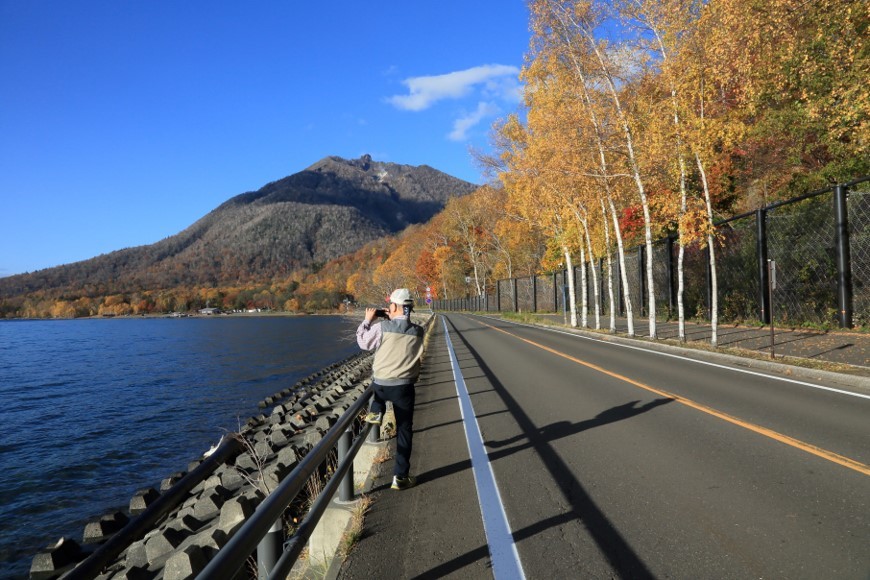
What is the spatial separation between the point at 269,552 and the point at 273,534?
10 cm

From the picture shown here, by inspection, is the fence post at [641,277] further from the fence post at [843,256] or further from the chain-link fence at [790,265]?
the fence post at [843,256]

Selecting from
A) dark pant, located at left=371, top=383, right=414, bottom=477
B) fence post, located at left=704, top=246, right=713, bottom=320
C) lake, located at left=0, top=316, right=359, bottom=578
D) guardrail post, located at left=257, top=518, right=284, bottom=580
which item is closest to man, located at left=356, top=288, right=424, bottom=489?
dark pant, located at left=371, top=383, right=414, bottom=477

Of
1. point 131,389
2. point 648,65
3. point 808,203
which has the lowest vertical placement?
point 131,389

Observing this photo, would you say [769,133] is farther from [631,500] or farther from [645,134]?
[631,500]

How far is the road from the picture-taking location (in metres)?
3.68

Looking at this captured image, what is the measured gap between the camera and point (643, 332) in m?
23.8

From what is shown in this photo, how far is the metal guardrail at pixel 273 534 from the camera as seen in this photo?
2.25 m

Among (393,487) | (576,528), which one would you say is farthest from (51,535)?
(576,528)

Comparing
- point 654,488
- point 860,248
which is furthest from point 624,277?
point 654,488

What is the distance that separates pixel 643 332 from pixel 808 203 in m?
7.93

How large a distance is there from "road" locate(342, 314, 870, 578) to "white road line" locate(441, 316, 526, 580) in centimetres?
4

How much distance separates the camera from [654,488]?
5.01m

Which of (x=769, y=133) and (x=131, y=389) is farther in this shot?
(x=131, y=389)

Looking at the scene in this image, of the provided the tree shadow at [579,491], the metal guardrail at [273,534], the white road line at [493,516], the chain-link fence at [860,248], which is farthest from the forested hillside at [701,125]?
the metal guardrail at [273,534]
